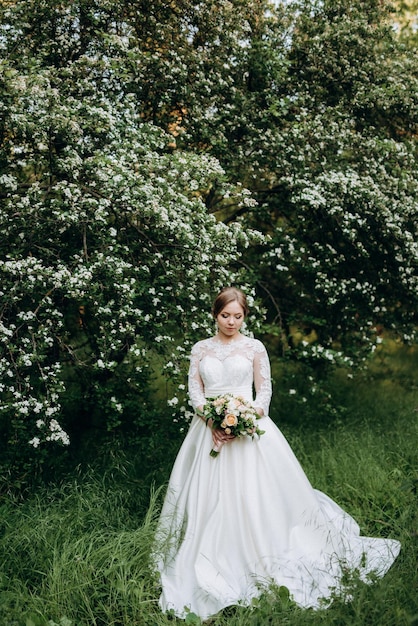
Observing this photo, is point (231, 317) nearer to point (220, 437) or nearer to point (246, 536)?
point (220, 437)

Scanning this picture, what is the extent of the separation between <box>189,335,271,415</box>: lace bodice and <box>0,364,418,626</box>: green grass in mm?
1081

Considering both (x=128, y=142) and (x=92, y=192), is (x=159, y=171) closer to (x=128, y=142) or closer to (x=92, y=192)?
(x=128, y=142)

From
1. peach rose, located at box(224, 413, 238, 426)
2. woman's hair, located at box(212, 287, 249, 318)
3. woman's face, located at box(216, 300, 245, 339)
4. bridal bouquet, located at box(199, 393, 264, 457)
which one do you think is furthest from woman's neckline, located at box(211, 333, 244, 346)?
peach rose, located at box(224, 413, 238, 426)

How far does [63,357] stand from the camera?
6.16m

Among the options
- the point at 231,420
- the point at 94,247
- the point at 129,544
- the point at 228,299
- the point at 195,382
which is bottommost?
the point at 129,544

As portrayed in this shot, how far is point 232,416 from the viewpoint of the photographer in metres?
4.69

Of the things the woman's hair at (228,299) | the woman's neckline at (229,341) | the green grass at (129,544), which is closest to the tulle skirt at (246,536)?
the green grass at (129,544)

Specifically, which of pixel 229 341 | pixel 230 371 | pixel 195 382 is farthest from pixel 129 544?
pixel 229 341

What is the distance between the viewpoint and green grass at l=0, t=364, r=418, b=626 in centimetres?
409

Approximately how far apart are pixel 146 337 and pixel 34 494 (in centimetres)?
184

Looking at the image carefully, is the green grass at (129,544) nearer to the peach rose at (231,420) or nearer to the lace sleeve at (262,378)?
the peach rose at (231,420)

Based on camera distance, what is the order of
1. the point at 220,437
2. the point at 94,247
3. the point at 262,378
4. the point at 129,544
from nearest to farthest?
the point at 129,544
the point at 220,437
the point at 262,378
the point at 94,247

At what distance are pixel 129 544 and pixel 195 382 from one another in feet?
4.49

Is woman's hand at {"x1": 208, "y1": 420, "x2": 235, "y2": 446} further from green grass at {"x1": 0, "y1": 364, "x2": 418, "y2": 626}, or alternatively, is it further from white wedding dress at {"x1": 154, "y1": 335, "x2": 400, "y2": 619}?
green grass at {"x1": 0, "y1": 364, "x2": 418, "y2": 626}
